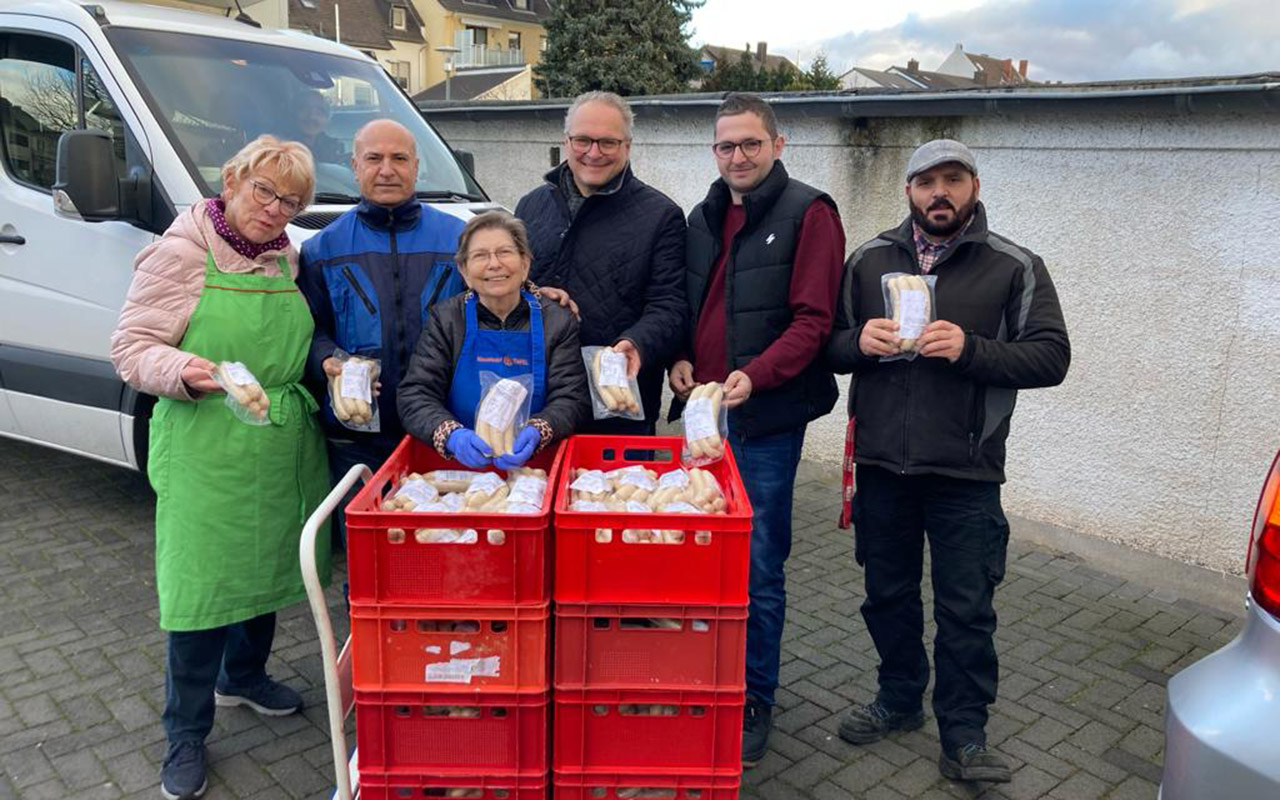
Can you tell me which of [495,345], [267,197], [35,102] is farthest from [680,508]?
[35,102]

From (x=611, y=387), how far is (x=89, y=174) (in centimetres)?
293

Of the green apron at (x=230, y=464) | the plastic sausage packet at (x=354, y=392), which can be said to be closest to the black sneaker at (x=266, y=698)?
the green apron at (x=230, y=464)

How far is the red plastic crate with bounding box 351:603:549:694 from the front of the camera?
2311 millimetres

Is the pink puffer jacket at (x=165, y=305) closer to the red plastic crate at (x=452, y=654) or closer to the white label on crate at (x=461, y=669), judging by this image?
the red plastic crate at (x=452, y=654)

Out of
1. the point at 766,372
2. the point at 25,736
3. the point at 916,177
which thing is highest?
the point at 916,177

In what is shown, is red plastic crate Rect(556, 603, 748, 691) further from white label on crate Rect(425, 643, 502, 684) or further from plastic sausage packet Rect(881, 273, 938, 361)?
plastic sausage packet Rect(881, 273, 938, 361)

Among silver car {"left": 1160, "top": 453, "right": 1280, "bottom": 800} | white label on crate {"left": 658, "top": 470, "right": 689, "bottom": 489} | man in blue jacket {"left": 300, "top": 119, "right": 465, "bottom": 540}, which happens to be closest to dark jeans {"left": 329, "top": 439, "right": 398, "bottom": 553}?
man in blue jacket {"left": 300, "top": 119, "right": 465, "bottom": 540}

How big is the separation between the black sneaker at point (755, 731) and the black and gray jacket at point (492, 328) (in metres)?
1.32

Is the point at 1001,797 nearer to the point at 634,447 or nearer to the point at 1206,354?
the point at 634,447

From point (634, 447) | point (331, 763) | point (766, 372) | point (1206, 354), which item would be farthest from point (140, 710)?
point (1206, 354)

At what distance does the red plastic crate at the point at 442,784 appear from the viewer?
238 centimetres

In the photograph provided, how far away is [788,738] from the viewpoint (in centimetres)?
365

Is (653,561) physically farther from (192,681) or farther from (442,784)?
(192,681)

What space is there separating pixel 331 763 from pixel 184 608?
0.79 metres
